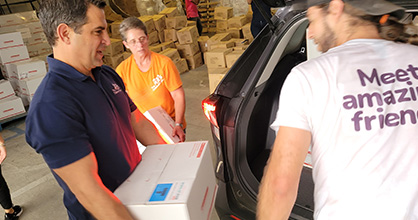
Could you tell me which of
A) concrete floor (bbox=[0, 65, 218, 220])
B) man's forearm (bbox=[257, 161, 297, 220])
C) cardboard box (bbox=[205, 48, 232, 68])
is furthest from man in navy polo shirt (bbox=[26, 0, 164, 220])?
cardboard box (bbox=[205, 48, 232, 68])

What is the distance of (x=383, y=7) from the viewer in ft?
3.42

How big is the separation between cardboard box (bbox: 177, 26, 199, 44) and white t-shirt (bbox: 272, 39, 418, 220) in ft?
19.1

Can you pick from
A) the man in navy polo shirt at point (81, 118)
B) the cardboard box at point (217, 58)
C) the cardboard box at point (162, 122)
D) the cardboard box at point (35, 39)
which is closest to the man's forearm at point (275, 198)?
the man in navy polo shirt at point (81, 118)

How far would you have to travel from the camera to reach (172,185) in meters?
1.16

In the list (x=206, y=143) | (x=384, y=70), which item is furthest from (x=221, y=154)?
(x=384, y=70)

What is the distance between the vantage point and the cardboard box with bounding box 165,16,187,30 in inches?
280

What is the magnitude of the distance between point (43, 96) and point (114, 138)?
0.98 feet

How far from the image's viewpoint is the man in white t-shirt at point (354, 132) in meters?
0.95

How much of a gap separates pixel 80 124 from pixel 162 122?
1.20 meters

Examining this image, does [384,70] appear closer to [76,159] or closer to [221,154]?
[76,159]

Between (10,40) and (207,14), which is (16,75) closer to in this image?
(10,40)

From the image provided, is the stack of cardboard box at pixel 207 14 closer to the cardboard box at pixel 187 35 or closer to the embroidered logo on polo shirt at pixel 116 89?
the cardboard box at pixel 187 35

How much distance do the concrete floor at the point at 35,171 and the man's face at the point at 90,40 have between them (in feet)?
5.40

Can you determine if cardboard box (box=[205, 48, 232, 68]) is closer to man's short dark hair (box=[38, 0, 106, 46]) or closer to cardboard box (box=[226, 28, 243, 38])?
cardboard box (box=[226, 28, 243, 38])
